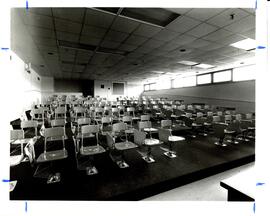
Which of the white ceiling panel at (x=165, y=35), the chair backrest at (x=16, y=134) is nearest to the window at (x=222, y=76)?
the white ceiling panel at (x=165, y=35)

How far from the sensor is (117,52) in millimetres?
5590

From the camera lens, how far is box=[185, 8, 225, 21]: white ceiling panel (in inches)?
109

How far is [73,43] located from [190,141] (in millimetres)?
5105

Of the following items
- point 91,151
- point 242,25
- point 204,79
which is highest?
point 242,25

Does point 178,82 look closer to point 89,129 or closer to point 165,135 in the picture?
point 165,135

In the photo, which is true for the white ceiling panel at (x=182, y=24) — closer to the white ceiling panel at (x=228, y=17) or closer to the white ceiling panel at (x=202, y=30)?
the white ceiling panel at (x=202, y=30)

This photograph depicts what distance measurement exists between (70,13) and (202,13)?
9.39 feet

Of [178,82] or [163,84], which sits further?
[163,84]

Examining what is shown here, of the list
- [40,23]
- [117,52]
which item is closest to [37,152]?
[40,23]

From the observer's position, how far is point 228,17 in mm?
3018

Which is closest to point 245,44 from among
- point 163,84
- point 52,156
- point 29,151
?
point 52,156

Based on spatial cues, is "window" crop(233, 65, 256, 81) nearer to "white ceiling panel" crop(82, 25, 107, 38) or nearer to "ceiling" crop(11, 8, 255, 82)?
"ceiling" crop(11, 8, 255, 82)

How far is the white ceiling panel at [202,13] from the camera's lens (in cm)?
277
